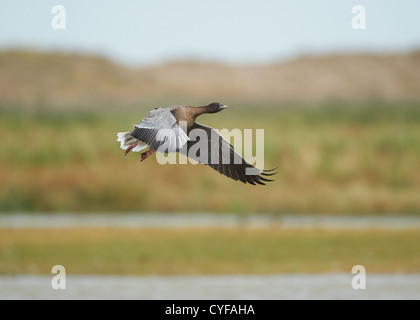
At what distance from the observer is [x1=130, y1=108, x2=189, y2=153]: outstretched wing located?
25.9 ft

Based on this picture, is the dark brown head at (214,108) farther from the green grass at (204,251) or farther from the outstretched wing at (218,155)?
the green grass at (204,251)

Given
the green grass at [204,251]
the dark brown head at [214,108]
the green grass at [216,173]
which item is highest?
the green grass at [216,173]

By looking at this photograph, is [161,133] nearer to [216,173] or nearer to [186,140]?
[186,140]

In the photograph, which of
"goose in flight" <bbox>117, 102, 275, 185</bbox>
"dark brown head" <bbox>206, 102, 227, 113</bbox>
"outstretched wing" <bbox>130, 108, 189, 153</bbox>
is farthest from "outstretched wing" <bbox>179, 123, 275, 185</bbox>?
"outstretched wing" <bbox>130, 108, 189, 153</bbox>

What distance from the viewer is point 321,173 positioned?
110 feet

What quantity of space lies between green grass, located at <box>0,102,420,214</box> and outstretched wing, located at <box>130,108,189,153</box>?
20238 mm

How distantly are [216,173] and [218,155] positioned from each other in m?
21.2

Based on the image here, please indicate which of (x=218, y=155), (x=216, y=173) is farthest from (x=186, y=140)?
(x=216, y=173)

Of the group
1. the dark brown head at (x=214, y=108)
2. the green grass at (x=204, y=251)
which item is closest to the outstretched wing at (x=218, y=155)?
the dark brown head at (x=214, y=108)

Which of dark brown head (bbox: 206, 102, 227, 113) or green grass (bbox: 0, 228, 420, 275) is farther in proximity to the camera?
green grass (bbox: 0, 228, 420, 275)

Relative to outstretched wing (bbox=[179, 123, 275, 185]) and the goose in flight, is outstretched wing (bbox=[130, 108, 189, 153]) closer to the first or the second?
the goose in flight

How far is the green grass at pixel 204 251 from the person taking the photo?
20.1m

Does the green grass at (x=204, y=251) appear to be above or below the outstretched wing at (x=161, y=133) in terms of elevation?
below
